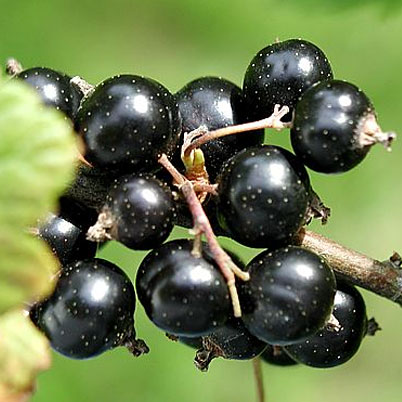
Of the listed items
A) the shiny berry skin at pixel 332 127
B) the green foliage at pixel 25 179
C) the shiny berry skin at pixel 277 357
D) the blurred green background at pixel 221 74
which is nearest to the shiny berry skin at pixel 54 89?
the shiny berry skin at pixel 332 127

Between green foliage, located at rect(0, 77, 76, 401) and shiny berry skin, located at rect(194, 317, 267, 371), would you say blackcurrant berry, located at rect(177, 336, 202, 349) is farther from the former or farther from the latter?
green foliage, located at rect(0, 77, 76, 401)

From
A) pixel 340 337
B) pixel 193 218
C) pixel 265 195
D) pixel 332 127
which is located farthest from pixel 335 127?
pixel 340 337

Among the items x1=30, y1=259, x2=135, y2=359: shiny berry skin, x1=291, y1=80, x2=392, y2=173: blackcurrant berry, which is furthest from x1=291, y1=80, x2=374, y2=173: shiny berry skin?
x1=30, y1=259, x2=135, y2=359: shiny berry skin

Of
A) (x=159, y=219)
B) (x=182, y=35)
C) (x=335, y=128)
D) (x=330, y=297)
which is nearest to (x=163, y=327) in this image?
(x=159, y=219)

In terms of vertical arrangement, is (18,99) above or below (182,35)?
above

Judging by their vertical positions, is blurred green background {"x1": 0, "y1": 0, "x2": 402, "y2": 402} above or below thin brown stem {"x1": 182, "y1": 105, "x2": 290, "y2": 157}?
below

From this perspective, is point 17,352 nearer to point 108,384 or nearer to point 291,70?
point 291,70
